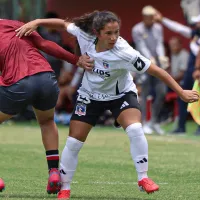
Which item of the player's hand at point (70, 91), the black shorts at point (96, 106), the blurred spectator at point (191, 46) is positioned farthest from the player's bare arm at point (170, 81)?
the player's hand at point (70, 91)

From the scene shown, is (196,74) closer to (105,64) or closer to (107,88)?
(107,88)

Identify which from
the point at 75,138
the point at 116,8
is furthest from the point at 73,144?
the point at 116,8

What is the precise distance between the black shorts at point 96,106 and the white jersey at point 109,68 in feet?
0.14

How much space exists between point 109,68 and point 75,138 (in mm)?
716

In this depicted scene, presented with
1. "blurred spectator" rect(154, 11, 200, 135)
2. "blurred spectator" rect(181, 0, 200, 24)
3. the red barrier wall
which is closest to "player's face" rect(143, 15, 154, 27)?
"blurred spectator" rect(154, 11, 200, 135)

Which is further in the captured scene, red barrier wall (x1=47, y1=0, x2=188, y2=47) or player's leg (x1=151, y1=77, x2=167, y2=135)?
red barrier wall (x1=47, y1=0, x2=188, y2=47)

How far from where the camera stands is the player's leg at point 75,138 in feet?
25.2

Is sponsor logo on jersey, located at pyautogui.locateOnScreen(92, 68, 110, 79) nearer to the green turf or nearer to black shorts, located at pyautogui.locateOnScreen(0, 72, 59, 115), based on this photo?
black shorts, located at pyautogui.locateOnScreen(0, 72, 59, 115)

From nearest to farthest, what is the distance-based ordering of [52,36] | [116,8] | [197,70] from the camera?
[197,70] → [52,36] → [116,8]

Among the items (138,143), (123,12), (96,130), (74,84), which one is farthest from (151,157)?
(123,12)

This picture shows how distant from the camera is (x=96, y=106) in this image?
7828 mm

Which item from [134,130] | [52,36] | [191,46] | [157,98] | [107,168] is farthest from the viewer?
[52,36]

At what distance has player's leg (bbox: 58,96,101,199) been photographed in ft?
25.2

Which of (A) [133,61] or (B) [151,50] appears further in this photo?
(B) [151,50]
